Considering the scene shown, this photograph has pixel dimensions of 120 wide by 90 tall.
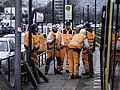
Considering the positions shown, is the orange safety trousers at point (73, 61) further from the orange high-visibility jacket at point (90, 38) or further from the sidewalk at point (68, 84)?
the orange high-visibility jacket at point (90, 38)

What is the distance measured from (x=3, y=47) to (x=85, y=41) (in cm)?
535

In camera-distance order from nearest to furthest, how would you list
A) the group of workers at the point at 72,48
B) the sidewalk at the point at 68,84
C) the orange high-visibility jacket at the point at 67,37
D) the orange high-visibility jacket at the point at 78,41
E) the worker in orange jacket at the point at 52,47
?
the sidewalk at the point at 68,84 → the orange high-visibility jacket at the point at 78,41 → the group of workers at the point at 72,48 → the orange high-visibility jacket at the point at 67,37 → the worker in orange jacket at the point at 52,47

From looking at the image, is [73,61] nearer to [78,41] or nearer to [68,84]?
[78,41]

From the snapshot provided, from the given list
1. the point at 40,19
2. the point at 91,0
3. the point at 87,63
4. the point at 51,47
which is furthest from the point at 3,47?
the point at 91,0

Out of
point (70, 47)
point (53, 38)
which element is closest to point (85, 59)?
point (70, 47)

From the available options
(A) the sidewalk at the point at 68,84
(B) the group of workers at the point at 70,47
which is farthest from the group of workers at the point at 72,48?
(A) the sidewalk at the point at 68,84

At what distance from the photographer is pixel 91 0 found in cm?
3472

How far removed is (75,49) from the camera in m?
14.3

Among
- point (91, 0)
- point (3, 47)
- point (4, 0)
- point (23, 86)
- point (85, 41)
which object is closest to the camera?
point (23, 86)

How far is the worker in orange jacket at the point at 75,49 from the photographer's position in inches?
555

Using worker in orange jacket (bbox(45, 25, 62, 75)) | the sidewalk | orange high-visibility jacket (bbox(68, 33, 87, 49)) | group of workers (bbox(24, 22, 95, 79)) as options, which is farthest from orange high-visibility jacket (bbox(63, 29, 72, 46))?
orange high-visibility jacket (bbox(68, 33, 87, 49))

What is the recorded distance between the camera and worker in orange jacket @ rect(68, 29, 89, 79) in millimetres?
14086

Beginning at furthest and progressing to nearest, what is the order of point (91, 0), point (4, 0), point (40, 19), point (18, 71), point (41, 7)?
point (4, 0) → point (41, 7) → point (91, 0) → point (40, 19) → point (18, 71)

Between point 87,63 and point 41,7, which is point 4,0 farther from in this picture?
point 87,63
